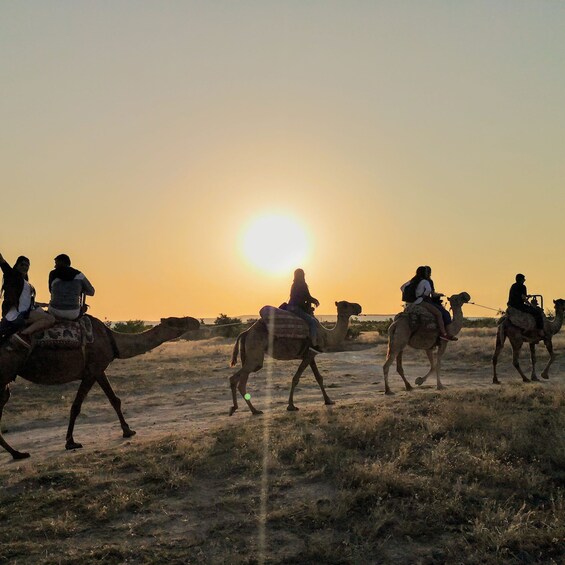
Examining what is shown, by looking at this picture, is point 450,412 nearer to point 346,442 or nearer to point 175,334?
point 346,442

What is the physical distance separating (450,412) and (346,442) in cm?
212

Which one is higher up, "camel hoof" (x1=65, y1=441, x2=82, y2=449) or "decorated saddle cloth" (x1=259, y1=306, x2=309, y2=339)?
"decorated saddle cloth" (x1=259, y1=306, x2=309, y2=339)

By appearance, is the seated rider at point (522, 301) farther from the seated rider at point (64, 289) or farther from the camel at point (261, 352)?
the seated rider at point (64, 289)

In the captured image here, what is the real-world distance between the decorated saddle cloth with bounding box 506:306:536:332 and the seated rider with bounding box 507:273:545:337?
11 centimetres

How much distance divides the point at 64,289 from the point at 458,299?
11.9 meters

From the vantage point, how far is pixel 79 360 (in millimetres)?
11531

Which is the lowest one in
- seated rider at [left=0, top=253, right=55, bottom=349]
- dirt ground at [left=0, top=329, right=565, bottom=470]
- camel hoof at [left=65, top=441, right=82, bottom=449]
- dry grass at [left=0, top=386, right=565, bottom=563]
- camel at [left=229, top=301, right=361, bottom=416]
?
dirt ground at [left=0, top=329, right=565, bottom=470]

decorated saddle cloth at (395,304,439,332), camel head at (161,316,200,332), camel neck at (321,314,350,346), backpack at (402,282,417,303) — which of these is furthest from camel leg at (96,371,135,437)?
backpack at (402,282,417,303)

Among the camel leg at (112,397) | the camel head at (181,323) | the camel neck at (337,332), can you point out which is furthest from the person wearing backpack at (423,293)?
the camel leg at (112,397)

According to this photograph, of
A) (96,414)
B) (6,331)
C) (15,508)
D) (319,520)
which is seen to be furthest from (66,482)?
(96,414)

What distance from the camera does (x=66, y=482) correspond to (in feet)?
28.3

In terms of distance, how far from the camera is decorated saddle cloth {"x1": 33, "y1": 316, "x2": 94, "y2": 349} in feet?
36.3

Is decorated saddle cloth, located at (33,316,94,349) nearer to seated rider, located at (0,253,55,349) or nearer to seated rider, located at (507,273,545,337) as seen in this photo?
seated rider, located at (0,253,55,349)

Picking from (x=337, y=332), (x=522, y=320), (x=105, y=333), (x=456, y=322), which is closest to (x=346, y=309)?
(x=337, y=332)
